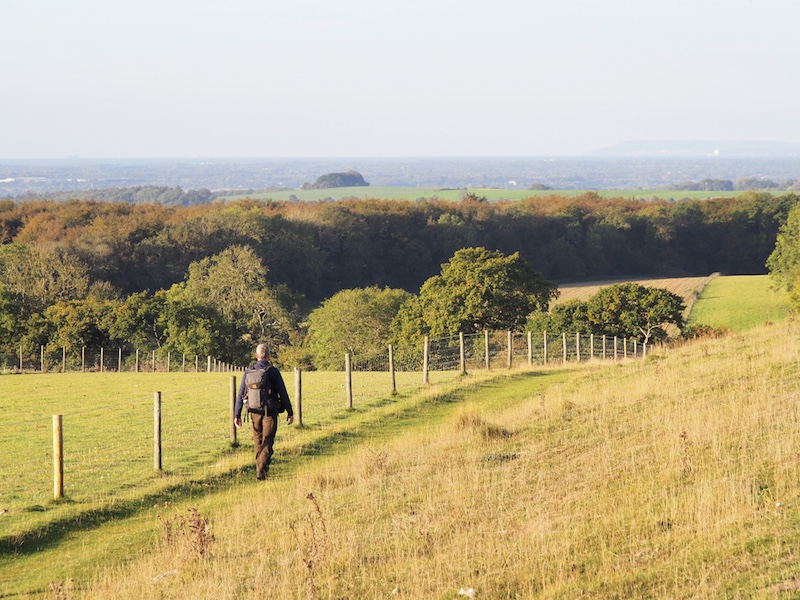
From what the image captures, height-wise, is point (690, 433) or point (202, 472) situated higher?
point (690, 433)

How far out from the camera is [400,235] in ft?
446

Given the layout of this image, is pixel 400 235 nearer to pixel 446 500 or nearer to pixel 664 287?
pixel 664 287

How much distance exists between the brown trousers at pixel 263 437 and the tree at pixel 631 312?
50.7 meters

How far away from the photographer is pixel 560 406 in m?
18.4

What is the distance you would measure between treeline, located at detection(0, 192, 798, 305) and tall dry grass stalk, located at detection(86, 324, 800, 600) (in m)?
91.1

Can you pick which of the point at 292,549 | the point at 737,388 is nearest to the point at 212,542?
the point at 292,549

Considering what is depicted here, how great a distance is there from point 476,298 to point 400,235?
77.8 meters

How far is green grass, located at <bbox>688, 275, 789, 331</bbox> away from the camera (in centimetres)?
8319

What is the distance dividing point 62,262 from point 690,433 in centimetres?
8280

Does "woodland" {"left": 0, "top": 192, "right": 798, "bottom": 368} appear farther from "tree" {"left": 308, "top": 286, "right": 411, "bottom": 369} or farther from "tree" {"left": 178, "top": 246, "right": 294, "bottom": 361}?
"tree" {"left": 308, "top": 286, "right": 411, "bottom": 369}

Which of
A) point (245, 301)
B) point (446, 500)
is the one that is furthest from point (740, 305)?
point (446, 500)

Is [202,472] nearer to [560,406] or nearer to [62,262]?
[560,406]

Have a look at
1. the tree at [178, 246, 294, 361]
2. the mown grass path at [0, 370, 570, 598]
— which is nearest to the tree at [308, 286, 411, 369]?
the tree at [178, 246, 294, 361]

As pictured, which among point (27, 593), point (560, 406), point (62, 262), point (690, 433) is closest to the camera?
point (27, 593)
